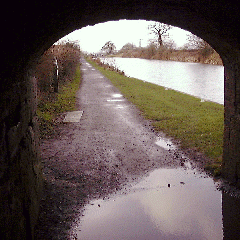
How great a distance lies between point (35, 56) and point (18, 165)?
1507 mm

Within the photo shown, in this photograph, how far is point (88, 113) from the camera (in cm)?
1105

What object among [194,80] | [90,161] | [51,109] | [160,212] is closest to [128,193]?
[160,212]

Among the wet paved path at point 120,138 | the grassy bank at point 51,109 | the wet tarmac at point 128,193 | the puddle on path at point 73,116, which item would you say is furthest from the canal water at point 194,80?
the wet tarmac at point 128,193

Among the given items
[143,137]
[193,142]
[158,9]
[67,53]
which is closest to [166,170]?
[193,142]

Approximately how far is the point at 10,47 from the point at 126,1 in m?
1.72

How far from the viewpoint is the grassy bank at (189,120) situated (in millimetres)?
6836

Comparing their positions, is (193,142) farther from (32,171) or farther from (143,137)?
(32,171)

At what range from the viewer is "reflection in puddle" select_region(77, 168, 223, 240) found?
3818mm

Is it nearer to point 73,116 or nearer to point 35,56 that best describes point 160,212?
point 35,56

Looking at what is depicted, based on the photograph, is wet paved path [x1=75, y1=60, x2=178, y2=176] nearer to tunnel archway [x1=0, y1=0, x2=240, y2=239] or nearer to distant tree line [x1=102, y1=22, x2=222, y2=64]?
tunnel archway [x1=0, y1=0, x2=240, y2=239]

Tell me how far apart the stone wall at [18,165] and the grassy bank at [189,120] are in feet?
11.0

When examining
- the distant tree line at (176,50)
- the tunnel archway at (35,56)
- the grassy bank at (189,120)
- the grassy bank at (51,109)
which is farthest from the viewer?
the distant tree line at (176,50)

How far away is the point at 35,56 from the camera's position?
387 centimetres

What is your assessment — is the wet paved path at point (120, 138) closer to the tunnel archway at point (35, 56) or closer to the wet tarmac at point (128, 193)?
the wet tarmac at point (128, 193)
